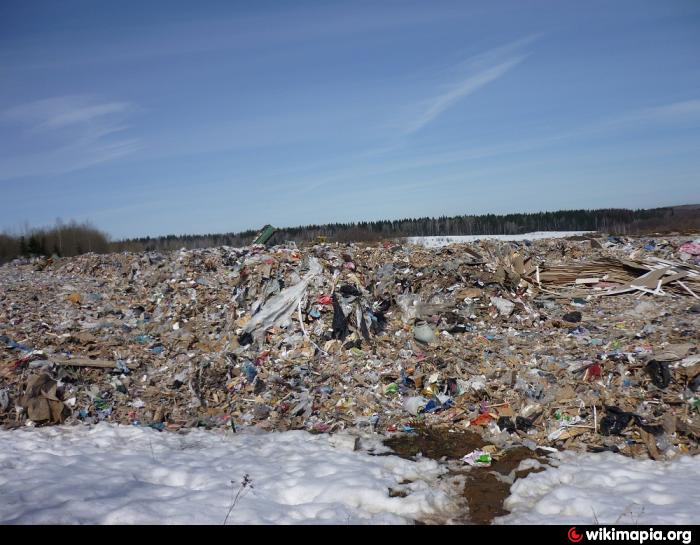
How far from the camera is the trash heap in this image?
17.7 feet

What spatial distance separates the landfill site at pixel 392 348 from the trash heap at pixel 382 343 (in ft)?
0.09

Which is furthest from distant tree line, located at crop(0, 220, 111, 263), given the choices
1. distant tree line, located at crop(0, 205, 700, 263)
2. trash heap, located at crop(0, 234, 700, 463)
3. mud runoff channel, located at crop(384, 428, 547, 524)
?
mud runoff channel, located at crop(384, 428, 547, 524)

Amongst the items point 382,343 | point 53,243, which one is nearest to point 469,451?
point 382,343

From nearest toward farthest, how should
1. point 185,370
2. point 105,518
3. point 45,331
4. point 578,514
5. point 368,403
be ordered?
point 105,518, point 578,514, point 368,403, point 185,370, point 45,331

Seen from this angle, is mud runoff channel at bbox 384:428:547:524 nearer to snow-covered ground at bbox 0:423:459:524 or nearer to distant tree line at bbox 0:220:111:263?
snow-covered ground at bbox 0:423:459:524

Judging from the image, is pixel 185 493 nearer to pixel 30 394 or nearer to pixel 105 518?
pixel 105 518

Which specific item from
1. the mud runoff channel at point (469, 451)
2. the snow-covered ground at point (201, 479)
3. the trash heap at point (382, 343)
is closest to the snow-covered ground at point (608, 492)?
the mud runoff channel at point (469, 451)

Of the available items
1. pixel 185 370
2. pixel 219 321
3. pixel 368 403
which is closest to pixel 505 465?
pixel 368 403

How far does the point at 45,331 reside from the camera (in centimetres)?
776

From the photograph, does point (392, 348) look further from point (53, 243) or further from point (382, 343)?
point (53, 243)

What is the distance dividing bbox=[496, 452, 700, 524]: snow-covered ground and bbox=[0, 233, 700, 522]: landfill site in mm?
205

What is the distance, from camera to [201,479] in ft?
13.8

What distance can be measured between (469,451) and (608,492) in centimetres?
133

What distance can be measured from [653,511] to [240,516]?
9.84 ft
